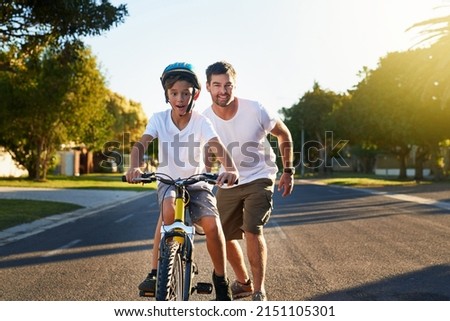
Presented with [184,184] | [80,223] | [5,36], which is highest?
[5,36]

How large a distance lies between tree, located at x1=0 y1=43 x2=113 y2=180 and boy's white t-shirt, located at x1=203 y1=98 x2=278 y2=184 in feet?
114

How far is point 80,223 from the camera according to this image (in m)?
15.1

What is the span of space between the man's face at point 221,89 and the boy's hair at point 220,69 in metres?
0.03

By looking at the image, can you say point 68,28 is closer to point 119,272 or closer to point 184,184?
point 119,272

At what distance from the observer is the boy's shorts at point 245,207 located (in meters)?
5.99

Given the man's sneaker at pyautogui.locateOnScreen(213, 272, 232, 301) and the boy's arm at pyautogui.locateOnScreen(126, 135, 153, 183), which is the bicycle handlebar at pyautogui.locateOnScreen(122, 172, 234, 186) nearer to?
the boy's arm at pyautogui.locateOnScreen(126, 135, 153, 183)

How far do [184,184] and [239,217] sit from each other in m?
1.81

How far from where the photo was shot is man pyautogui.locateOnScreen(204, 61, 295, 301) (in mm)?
5863

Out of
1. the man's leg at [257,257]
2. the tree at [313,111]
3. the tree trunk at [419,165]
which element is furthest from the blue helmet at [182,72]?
the tree at [313,111]

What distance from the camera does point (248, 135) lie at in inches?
232

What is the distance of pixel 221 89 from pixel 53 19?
13.2 meters

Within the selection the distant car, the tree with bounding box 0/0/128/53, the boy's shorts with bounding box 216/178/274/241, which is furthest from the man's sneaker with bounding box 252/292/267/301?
the distant car

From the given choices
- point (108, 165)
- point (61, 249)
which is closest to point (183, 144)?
point (61, 249)
